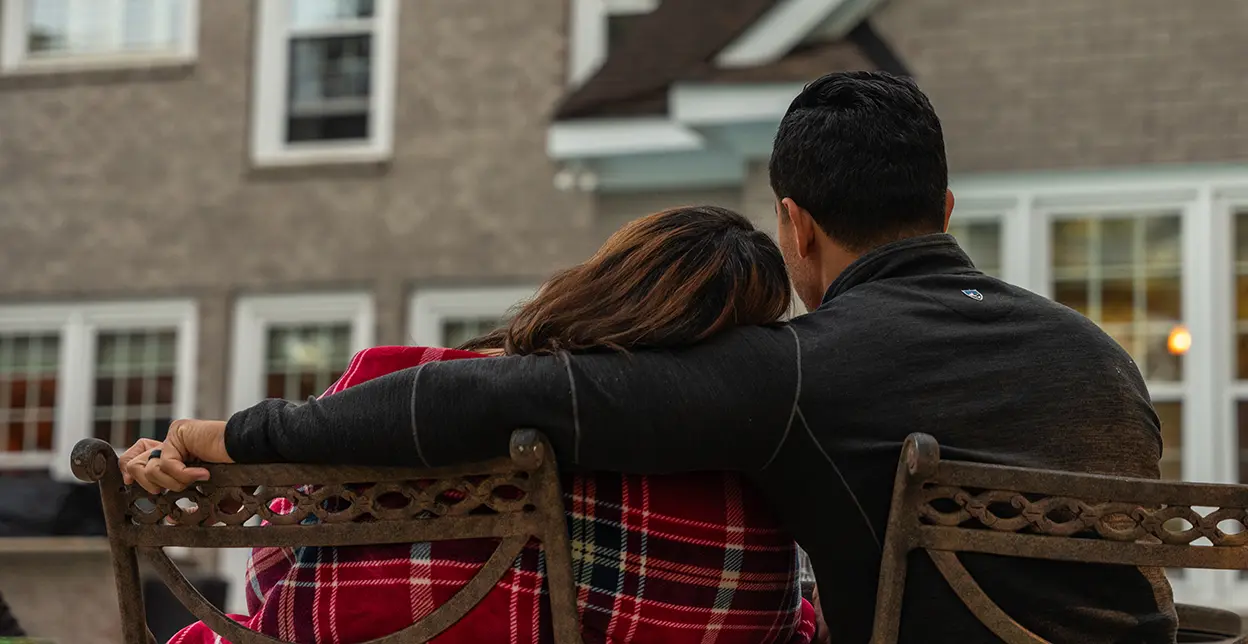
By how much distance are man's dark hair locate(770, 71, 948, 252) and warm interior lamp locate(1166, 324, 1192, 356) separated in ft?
24.4

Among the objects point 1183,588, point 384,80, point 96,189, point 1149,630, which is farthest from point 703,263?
point 96,189

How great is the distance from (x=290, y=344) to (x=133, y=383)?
1359mm

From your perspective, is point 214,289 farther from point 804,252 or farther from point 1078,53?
point 804,252

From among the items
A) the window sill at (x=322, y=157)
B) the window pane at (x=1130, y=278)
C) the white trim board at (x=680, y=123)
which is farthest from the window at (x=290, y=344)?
the window pane at (x=1130, y=278)

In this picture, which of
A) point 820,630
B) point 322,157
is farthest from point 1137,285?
point 820,630

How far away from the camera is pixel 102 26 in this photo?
1277 cm

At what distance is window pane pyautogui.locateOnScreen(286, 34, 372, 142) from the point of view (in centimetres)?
1219

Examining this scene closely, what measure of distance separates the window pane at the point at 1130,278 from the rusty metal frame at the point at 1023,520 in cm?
750

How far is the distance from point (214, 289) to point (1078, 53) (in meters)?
6.45

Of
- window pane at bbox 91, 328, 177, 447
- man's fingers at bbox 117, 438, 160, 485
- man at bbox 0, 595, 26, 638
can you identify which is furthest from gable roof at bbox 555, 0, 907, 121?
man's fingers at bbox 117, 438, 160, 485

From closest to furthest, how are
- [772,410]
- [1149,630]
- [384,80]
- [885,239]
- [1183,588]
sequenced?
1. [772,410]
2. [1149,630]
3. [885,239]
4. [1183,588]
5. [384,80]

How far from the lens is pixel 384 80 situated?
11922 mm

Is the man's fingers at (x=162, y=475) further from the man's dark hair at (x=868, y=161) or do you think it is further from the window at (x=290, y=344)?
the window at (x=290, y=344)

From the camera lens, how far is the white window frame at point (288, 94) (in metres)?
11.9
